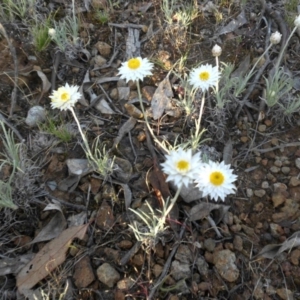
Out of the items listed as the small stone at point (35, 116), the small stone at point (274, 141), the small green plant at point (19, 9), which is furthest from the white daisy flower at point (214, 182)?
the small green plant at point (19, 9)

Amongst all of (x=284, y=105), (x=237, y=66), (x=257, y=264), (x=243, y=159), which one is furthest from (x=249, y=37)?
(x=257, y=264)

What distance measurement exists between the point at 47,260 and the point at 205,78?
0.89 meters

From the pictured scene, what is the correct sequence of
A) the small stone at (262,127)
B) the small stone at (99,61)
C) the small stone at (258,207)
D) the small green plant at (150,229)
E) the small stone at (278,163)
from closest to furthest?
1. the small green plant at (150,229)
2. the small stone at (258,207)
3. the small stone at (278,163)
4. the small stone at (262,127)
5. the small stone at (99,61)

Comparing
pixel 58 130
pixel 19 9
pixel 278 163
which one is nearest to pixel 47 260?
pixel 58 130

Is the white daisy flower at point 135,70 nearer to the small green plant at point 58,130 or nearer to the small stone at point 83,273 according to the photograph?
the small green plant at point 58,130

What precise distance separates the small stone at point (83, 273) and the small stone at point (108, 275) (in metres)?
0.03

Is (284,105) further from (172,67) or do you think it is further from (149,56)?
(149,56)

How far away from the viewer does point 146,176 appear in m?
1.54

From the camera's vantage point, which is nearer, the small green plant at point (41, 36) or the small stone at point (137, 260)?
the small stone at point (137, 260)

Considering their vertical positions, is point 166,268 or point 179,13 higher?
point 179,13

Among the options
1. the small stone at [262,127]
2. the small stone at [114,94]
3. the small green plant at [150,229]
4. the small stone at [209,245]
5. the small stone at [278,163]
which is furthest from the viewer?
the small stone at [114,94]

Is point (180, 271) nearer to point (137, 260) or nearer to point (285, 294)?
point (137, 260)

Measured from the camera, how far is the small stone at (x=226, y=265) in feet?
4.37

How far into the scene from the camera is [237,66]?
1888mm
